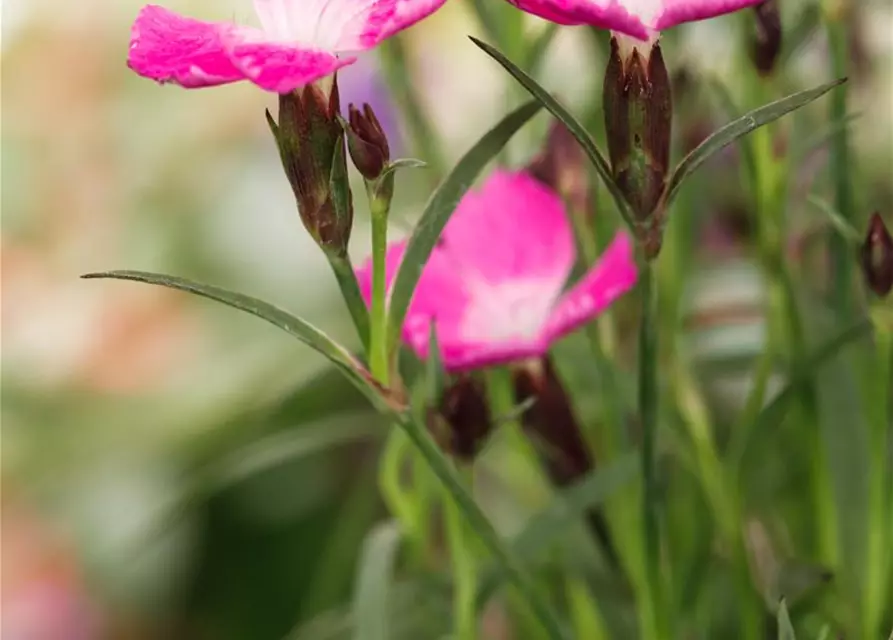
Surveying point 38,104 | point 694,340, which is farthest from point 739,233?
point 38,104

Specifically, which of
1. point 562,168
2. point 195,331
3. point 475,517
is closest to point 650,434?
point 475,517

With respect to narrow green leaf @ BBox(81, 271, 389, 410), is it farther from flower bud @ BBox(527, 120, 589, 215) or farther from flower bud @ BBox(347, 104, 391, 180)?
flower bud @ BBox(527, 120, 589, 215)

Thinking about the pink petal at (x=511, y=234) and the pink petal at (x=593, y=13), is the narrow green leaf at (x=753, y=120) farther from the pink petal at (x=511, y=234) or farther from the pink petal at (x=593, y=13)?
the pink petal at (x=511, y=234)

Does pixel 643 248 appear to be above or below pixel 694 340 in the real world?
above

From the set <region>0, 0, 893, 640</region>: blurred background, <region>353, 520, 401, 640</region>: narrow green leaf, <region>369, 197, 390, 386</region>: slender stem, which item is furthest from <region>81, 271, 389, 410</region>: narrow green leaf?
<region>0, 0, 893, 640</region>: blurred background

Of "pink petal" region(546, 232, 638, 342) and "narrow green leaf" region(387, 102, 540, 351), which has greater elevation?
"narrow green leaf" region(387, 102, 540, 351)

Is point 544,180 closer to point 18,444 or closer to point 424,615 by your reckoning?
point 424,615

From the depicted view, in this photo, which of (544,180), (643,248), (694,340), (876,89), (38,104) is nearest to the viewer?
(643,248)

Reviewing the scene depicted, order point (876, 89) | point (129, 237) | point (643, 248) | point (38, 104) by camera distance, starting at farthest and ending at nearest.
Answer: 1. point (38, 104)
2. point (129, 237)
3. point (876, 89)
4. point (643, 248)
